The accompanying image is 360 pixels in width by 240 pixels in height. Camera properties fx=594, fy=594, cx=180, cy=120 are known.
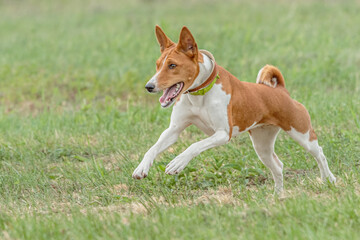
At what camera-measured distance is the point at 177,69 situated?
482cm

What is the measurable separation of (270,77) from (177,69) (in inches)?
51.5

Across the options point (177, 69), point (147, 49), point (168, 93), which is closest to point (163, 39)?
point (177, 69)

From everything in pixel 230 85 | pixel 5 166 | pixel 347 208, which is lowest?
pixel 5 166

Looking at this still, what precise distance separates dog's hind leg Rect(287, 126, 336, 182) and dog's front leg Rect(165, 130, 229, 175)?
0.99 meters

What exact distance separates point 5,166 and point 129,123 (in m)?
2.09

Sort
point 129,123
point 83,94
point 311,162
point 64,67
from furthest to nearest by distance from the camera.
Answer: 1. point 64,67
2. point 83,94
3. point 129,123
4. point 311,162

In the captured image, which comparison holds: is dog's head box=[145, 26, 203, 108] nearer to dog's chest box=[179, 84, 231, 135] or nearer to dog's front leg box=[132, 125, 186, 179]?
dog's chest box=[179, 84, 231, 135]

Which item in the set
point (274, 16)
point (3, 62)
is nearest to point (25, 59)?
point (3, 62)

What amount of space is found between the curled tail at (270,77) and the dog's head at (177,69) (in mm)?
966

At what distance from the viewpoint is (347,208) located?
4.31 meters

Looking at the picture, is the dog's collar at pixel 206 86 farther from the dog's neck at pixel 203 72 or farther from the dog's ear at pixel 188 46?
the dog's ear at pixel 188 46

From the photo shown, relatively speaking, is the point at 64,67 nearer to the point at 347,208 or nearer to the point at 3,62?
the point at 3,62

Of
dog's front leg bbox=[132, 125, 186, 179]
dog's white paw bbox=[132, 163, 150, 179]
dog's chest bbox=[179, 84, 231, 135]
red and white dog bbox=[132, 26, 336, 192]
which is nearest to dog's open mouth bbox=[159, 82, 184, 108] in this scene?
red and white dog bbox=[132, 26, 336, 192]

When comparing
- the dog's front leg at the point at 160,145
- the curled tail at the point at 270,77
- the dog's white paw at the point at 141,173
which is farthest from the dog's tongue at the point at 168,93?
the curled tail at the point at 270,77
